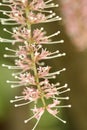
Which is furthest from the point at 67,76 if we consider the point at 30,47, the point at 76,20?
the point at 30,47

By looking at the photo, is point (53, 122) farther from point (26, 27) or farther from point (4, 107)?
point (26, 27)

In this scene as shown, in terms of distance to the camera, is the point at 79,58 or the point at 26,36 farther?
the point at 79,58

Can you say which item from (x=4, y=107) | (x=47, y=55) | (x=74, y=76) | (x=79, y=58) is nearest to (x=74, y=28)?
(x=79, y=58)

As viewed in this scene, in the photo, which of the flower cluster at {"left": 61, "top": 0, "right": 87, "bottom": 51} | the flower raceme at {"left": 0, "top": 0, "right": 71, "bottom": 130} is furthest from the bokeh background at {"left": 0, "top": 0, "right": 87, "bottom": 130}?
the flower raceme at {"left": 0, "top": 0, "right": 71, "bottom": 130}

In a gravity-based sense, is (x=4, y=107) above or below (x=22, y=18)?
above

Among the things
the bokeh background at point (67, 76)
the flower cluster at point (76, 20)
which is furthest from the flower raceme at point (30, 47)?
the bokeh background at point (67, 76)

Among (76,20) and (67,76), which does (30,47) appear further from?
(67,76)

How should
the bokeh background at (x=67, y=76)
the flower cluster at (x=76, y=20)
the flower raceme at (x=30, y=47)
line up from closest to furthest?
1. the flower raceme at (x=30, y=47)
2. the flower cluster at (x=76, y=20)
3. the bokeh background at (x=67, y=76)

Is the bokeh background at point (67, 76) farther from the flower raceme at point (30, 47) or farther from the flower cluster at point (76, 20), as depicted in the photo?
the flower raceme at point (30, 47)
